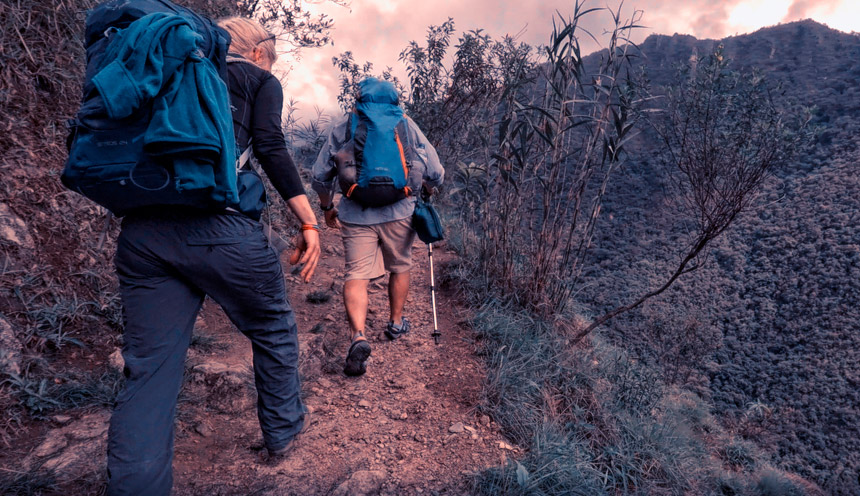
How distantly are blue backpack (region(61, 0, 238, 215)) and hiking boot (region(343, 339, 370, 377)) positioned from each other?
156 centimetres

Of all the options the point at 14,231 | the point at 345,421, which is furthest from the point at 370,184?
the point at 14,231

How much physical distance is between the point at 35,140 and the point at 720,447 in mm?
8126

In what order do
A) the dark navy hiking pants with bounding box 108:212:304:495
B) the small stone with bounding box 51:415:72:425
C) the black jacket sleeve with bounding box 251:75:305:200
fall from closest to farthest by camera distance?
the dark navy hiking pants with bounding box 108:212:304:495, the black jacket sleeve with bounding box 251:75:305:200, the small stone with bounding box 51:415:72:425

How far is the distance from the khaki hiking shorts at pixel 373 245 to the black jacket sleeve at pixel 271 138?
3.99 feet

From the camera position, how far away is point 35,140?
9.98ft

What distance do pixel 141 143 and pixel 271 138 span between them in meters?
0.51

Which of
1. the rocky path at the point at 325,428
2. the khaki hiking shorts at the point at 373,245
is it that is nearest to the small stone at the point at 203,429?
the rocky path at the point at 325,428

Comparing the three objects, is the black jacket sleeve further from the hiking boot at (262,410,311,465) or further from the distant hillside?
the distant hillside

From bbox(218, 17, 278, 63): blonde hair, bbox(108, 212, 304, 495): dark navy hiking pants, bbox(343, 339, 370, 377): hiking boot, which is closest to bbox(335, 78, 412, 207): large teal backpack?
bbox(343, 339, 370, 377): hiking boot

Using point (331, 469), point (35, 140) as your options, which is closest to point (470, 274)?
point (331, 469)

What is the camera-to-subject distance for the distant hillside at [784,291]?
9688 millimetres

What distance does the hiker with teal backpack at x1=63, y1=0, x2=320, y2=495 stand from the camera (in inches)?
47.2

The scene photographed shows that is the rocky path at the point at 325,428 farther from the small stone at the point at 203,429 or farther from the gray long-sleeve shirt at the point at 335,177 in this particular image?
the gray long-sleeve shirt at the point at 335,177

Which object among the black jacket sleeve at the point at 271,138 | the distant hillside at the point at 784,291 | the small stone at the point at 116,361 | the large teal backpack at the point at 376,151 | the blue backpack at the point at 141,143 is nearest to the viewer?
the blue backpack at the point at 141,143
